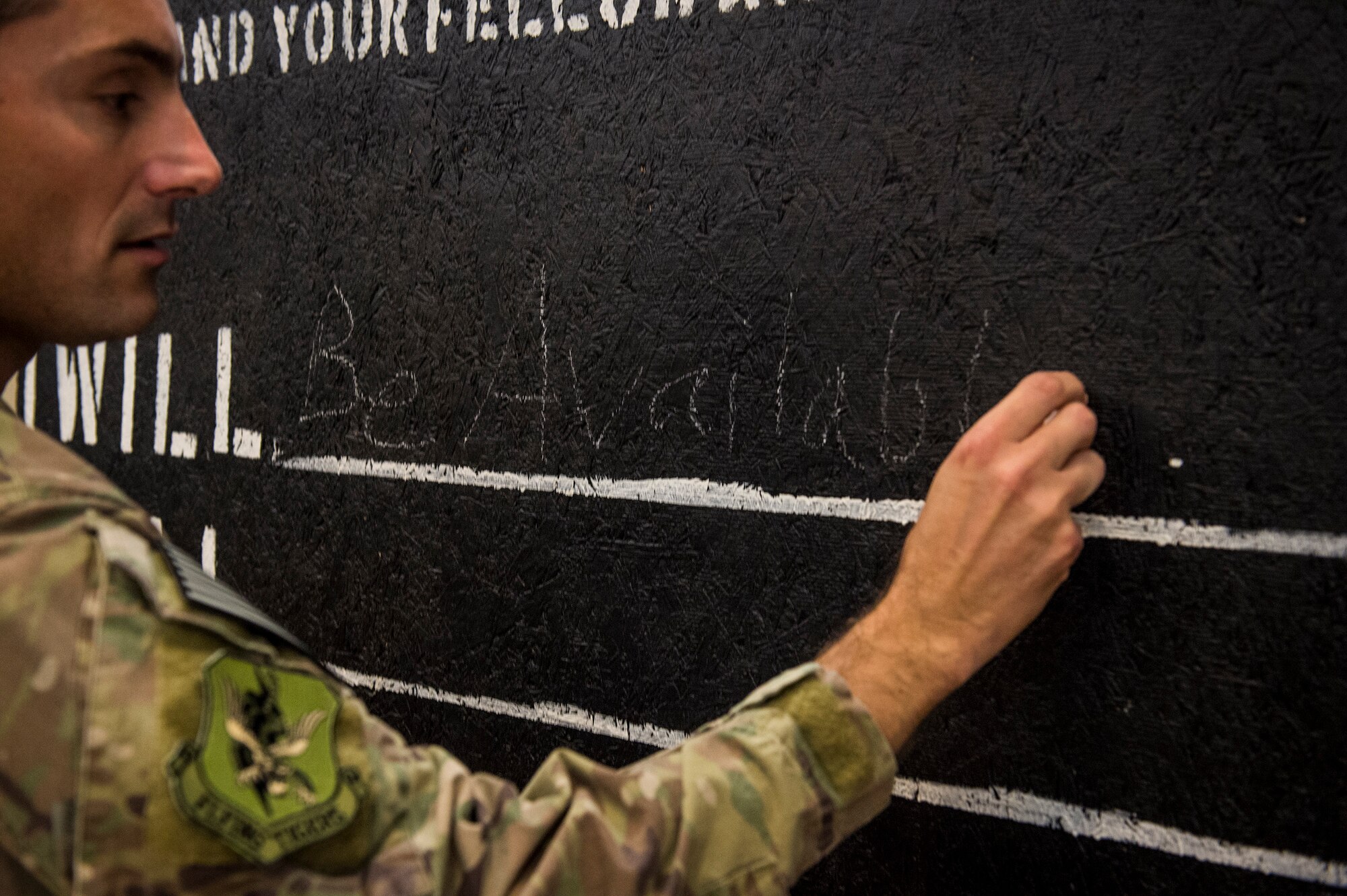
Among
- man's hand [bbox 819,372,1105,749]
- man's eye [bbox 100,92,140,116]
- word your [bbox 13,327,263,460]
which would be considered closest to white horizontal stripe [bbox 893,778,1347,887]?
man's hand [bbox 819,372,1105,749]

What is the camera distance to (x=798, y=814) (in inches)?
33.3

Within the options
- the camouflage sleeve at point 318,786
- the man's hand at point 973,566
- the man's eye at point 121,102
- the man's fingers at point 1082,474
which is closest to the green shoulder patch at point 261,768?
the camouflage sleeve at point 318,786

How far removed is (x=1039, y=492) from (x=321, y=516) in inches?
48.2

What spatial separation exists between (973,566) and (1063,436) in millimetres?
165

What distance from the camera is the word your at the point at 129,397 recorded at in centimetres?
185

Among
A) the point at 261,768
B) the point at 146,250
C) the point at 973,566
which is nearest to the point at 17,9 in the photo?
the point at 146,250

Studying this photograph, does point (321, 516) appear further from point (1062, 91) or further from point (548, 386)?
point (1062, 91)

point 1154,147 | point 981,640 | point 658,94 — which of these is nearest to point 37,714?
point 981,640

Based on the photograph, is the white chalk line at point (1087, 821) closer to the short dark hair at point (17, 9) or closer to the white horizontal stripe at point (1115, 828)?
the white horizontal stripe at point (1115, 828)

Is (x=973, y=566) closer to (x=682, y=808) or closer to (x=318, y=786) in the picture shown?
(x=682, y=808)

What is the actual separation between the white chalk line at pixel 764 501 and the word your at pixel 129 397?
169 mm

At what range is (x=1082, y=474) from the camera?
3.28 ft

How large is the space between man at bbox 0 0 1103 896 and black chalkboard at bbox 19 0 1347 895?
0.17 m

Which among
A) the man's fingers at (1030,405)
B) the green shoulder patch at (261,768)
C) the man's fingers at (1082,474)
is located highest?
the man's fingers at (1030,405)
